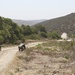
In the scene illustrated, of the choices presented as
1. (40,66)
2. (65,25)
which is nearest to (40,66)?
(40,66)

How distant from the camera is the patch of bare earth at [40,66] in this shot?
2360 cm

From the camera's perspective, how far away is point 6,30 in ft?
214

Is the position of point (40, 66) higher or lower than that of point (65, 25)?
lower

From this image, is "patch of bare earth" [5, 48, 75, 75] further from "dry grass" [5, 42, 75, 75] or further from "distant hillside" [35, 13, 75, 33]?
"distant hillside" [35, 13, 75, 33]

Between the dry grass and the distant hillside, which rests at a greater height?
the distant hillside

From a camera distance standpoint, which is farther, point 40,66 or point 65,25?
point 65,25

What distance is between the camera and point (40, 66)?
27.9 metres

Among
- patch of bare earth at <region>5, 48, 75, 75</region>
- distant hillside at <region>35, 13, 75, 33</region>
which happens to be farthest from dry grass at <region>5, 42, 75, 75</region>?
distant hillside at <region>35, 13, 75, 33</region>

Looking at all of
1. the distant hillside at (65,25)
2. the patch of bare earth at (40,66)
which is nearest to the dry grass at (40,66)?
the patch of bare earth at (40,66)

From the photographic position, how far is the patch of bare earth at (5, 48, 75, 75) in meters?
23.6

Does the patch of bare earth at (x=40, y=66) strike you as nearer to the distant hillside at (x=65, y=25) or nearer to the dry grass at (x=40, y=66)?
the dry grass at (x=40, y=66)

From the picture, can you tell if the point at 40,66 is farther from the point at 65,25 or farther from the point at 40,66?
the point at 65,25

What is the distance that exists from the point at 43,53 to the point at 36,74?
565 inches

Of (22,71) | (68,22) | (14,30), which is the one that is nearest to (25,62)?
(22,71)
